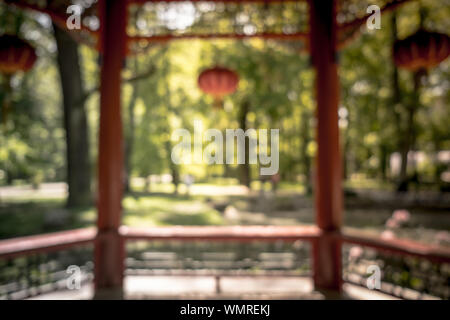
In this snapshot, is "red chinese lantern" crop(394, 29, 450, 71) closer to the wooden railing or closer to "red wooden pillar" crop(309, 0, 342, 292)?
"red wooden pillar" crop(309, 0, 342, 292)

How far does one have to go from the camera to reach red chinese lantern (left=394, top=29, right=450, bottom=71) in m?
4.13

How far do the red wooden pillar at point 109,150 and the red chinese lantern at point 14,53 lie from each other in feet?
3.22

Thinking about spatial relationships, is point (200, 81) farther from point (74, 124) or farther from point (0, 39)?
point (74, 124)

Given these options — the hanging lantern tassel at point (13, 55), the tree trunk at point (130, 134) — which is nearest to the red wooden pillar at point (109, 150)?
the hanging lantern tassel at point (13, 55)

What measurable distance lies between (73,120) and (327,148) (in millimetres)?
10787

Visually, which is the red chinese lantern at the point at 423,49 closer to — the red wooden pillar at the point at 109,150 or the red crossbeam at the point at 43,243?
the red wooden pillar at the point at 109,150

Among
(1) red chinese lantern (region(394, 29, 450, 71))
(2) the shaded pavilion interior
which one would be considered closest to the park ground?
(2) the shaded pavilion interior

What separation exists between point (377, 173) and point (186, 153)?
27.8 metres

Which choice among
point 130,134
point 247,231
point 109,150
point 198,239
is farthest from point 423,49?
point 130,134

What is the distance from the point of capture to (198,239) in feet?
15.2

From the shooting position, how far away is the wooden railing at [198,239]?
4.05m

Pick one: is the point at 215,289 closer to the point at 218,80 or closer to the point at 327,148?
the point at 327,148

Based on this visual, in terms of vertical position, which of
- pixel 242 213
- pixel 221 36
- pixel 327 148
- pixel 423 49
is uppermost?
pixel 221 36

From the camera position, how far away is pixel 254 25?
5.16 metres
